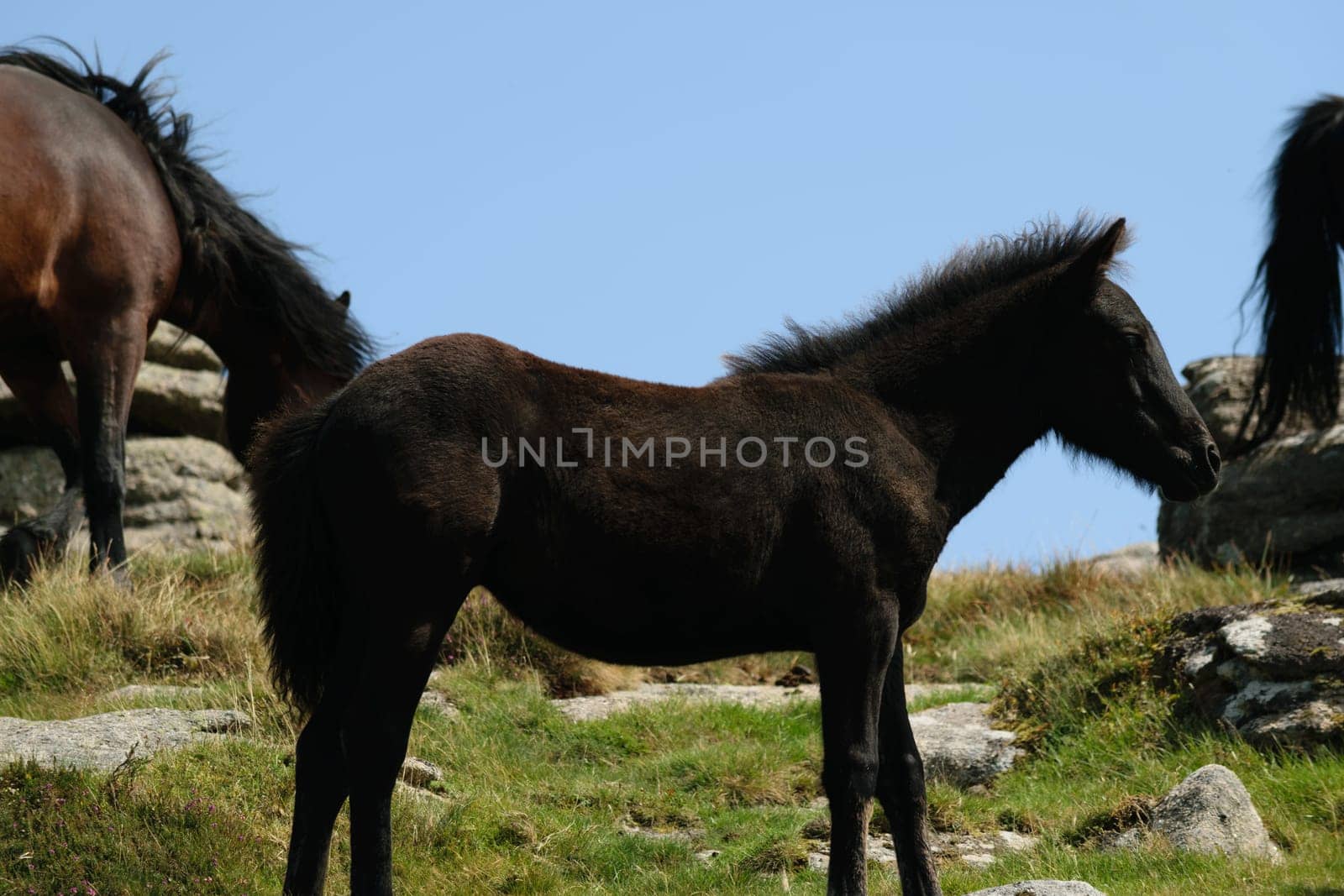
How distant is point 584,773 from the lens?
26.0 feet

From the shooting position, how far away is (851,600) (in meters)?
5.27

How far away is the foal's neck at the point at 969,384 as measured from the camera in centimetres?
581

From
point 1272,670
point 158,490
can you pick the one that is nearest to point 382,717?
point 1272,670

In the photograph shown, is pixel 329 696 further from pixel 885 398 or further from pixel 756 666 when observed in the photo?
pixel 756 666

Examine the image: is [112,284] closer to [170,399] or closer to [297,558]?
[297,558]

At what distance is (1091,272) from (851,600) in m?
1.77

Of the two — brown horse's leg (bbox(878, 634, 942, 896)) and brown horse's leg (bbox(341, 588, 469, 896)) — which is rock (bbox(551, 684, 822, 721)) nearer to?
brown horse's leg (bbox(878, 634, 942, 896))

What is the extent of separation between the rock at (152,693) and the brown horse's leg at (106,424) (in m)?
1.48

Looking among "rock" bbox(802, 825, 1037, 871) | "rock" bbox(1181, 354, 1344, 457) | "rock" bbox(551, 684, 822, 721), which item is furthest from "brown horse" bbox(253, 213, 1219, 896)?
"rock" bbox(1181, 354, 1344, 457)

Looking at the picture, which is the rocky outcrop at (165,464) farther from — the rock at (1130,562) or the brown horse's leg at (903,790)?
the brown horse's leg at (903,790)

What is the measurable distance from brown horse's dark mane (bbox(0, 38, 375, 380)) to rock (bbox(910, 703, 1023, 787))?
5325mm

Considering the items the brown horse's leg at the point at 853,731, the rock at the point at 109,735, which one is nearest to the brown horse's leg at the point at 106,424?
the rock at the point at 109,735

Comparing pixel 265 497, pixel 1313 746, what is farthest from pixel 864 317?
pixel 1313 746

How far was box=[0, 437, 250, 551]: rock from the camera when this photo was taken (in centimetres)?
1465
